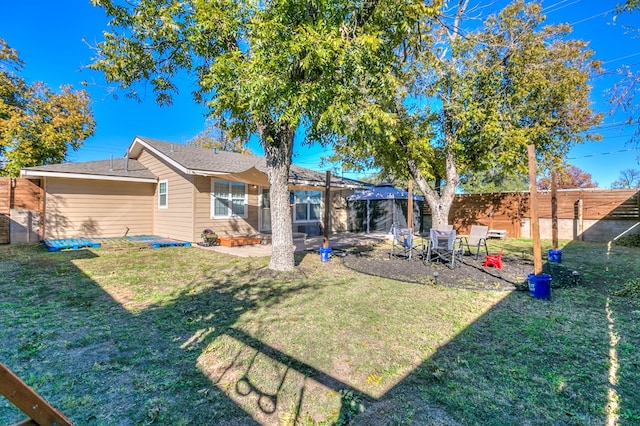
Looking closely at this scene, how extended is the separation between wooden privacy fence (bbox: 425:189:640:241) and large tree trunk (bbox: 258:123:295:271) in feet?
38.3

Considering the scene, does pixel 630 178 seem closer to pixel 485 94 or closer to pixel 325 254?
pixel 485 94

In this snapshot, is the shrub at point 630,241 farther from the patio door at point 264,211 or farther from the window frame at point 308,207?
the patio door at point 264,211

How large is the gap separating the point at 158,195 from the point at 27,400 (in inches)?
491

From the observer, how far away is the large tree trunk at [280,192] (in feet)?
20.7

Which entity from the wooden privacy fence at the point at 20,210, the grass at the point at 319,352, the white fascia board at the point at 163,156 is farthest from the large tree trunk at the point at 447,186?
the wooden privacy fence at the point at 20,210

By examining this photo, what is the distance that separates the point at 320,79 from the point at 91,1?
5.05 m

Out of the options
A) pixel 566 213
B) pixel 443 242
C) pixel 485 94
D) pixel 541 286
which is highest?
pixel 485 94

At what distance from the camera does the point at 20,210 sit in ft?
32.2

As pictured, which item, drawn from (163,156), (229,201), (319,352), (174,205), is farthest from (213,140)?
(319,352)

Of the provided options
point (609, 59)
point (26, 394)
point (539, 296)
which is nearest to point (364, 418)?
point (26, 394)

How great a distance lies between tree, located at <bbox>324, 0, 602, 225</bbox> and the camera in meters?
9.30

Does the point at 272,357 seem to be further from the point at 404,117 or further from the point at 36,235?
the point at 36,235

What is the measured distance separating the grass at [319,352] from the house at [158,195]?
16.9 ft

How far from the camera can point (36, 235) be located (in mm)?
10156
